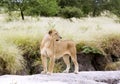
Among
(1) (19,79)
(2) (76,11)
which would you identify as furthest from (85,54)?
(2) (76,11)

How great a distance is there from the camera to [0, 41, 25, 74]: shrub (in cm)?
1214

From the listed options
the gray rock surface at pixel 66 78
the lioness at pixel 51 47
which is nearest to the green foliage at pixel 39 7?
the lioness at pixel 51 47

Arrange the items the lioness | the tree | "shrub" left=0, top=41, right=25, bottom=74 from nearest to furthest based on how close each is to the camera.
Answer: the lioness
"shrub" left=0, top=41, right=25, bottom=74
the tree

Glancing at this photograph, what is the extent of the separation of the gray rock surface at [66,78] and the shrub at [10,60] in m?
1.81

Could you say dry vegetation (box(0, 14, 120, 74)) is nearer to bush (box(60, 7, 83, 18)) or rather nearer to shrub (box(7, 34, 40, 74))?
shrub (box(7, 34, 40, 74))

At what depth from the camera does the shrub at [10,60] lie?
12.1 meters

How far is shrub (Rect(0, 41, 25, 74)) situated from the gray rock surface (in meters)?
1.81

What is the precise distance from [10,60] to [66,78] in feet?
8.71

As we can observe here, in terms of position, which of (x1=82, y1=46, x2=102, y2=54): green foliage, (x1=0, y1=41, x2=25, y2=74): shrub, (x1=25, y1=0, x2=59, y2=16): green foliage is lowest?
(x1=25, y1=0, x2=59, y2=16): green foliage

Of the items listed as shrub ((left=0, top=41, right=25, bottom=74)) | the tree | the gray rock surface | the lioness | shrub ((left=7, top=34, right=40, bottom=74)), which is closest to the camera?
the gray rock surface

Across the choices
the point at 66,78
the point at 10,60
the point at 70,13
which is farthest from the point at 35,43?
the point at 70,13

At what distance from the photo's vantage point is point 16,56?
12.4 metres

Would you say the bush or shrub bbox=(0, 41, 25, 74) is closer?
shrub bbox=(0, 41, 25, 74)

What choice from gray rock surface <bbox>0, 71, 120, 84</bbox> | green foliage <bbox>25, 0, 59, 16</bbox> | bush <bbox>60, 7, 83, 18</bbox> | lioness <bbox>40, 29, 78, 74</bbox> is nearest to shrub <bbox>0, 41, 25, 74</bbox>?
lioness <bbox>40, 29, 78, 74</bbox>
